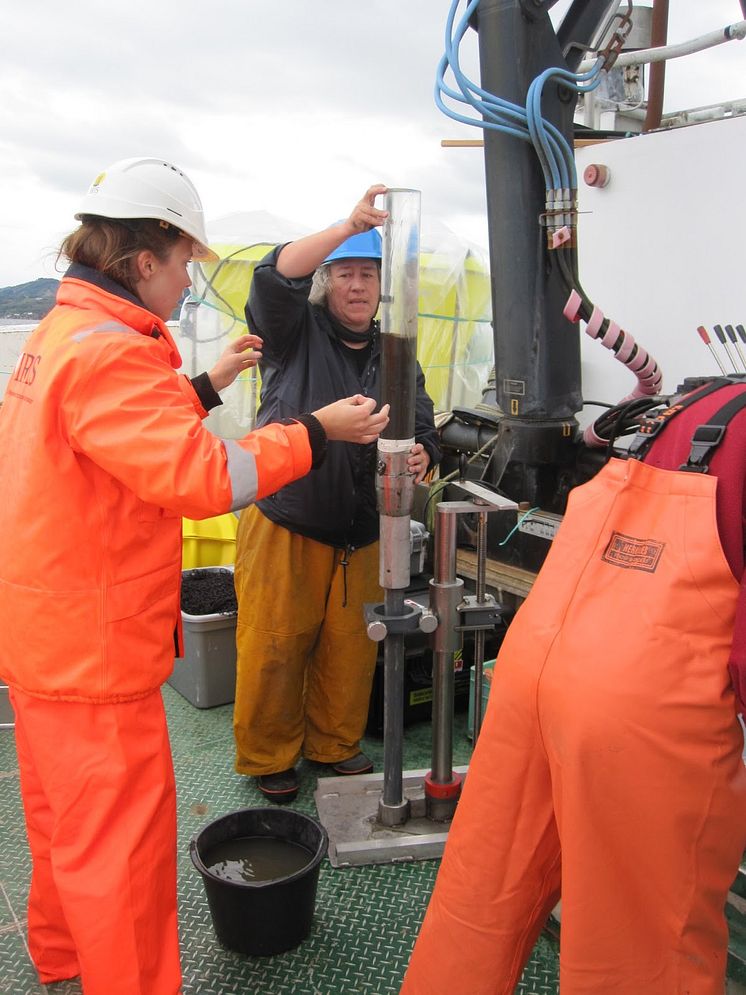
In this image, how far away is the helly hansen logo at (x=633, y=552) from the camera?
3.86 ft

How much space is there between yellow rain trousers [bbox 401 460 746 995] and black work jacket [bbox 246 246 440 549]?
44.3 inches

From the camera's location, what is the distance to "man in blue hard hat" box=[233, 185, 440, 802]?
7.72ft

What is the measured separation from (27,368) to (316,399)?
3.09 ft

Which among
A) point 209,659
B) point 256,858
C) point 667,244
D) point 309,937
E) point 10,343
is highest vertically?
Result: point 667,244

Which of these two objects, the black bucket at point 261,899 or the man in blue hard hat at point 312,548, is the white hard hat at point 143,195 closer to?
the man in blue hard hat at point 312,548

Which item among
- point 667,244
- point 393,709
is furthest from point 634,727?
point 667,244

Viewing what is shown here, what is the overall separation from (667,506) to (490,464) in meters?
1.75

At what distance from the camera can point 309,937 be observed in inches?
77.7

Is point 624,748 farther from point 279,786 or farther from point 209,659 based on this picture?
point 209,659

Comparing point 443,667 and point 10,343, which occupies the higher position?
point 10,343

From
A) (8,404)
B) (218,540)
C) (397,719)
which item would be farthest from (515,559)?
(8,404)

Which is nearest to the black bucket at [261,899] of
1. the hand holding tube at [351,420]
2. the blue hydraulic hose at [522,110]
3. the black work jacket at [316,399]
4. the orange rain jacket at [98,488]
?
the orange rain jacket at [98,488]

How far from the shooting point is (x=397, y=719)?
85.8 inches

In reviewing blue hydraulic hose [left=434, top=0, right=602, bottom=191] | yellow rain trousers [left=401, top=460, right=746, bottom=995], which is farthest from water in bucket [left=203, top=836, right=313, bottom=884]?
blue hydraulic hose [left=434, top=0, right=602, bottom=191]
